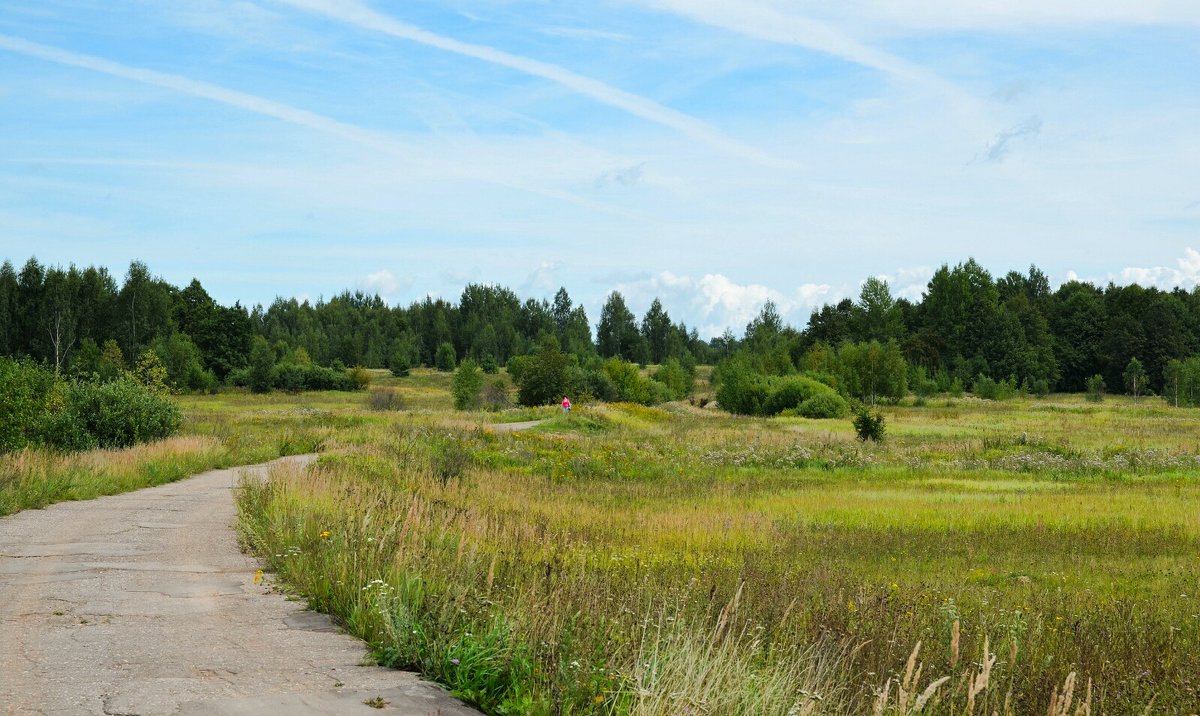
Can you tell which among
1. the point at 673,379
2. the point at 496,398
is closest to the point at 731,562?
the point at 496,398

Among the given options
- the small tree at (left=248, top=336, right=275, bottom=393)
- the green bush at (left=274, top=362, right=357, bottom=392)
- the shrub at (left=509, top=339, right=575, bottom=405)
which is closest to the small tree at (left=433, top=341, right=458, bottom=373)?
the green bush at (left=274, top=362, right=357, bottom=392)

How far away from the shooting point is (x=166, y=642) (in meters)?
7.16

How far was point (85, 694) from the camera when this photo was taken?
588 cm

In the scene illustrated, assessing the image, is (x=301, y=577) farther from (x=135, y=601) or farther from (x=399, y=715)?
(x=399, y=715)

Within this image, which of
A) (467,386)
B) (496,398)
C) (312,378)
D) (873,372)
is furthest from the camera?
(312,378)

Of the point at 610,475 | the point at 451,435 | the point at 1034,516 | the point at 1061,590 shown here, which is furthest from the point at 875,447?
the point at 1061,590

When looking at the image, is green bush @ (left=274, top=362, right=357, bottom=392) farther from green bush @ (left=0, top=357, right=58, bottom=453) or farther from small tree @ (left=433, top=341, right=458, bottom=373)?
green bush @ (left=0, top=357, right=58, bottom=453)

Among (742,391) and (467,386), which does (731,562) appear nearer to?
(467,386)

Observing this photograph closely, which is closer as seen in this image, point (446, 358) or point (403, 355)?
point (403, 355)

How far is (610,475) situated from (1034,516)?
549 inches

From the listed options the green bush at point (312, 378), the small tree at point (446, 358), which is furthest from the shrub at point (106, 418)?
the small tree at point (446, 358)

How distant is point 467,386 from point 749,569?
6197cm

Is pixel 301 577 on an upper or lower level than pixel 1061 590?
upper

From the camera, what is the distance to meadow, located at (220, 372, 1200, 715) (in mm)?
6160
